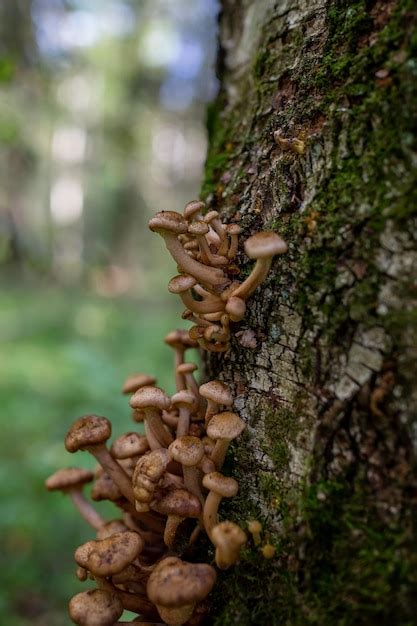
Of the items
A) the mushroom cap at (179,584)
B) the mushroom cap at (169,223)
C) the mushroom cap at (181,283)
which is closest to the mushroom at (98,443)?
the mushroom cap at (179,584)

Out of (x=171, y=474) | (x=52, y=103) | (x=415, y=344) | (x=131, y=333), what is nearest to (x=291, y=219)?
(x=415, y=344)

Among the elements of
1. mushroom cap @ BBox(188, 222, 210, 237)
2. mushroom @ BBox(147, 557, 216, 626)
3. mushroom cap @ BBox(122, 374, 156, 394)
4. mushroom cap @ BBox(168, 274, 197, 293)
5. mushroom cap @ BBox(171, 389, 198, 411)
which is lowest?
mushroom @ BBox(147, 557, 216, 626)

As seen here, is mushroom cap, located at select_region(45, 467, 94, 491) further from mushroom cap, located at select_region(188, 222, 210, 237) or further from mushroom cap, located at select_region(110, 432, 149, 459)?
mushroom cap, located at select_region(188, 222, 210, 237)

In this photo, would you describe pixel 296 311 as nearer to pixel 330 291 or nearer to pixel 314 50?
pixel 330 291

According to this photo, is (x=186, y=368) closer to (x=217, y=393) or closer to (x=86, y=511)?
(x=217, y=393)

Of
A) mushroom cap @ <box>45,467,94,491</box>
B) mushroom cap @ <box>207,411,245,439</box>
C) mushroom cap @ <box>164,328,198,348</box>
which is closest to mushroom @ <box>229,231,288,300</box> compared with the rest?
mushroom cap @ <box>207,411,245,439</box>

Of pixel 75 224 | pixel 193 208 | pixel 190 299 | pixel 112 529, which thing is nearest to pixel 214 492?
pixel 112 529

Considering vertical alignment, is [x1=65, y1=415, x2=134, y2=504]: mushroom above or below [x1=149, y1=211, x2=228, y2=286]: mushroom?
below
